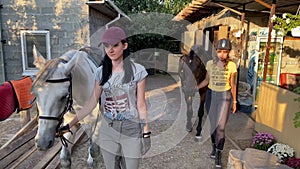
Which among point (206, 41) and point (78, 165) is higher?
point (206, 41)

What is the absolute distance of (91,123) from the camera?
2748 mm

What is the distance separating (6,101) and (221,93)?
8.31 feet

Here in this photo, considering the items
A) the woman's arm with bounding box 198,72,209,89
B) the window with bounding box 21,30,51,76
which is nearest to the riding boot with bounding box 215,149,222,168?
the woman's arm with bounding box 198,72,209,89

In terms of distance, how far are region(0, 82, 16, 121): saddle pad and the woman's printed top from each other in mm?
1536

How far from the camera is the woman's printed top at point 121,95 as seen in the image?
178 cm

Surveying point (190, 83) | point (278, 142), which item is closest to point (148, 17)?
point (190, 83)

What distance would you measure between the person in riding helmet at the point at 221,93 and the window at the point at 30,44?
4.49m

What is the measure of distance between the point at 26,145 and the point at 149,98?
3.99m

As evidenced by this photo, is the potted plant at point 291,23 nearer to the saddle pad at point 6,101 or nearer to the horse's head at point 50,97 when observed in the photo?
the horse's head at point 50,97

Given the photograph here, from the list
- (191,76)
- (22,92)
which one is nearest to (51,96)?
(22,92)

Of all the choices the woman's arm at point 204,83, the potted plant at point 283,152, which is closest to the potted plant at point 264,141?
the potted plant at point 283,152

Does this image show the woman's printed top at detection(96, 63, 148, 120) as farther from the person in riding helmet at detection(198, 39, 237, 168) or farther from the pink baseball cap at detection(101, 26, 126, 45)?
the person in riding helmet at detection(198, 39, 237, 168)

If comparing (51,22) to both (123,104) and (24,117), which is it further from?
(123,104)

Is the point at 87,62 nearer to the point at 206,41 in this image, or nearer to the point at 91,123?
the point at 91,123
